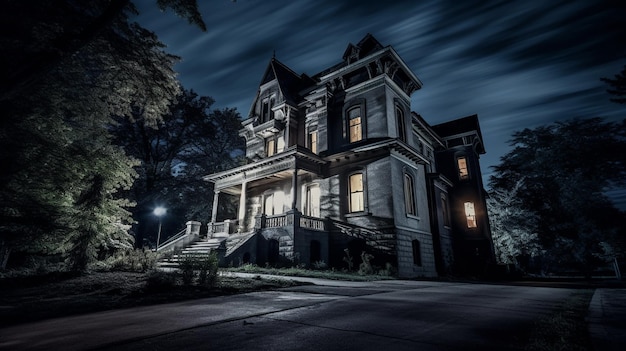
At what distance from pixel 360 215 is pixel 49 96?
14.6m

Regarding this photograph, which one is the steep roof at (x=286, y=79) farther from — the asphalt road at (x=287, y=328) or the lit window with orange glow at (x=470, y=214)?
the asphalt road at (x=287, y=328)

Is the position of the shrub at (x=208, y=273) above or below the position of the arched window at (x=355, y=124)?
below

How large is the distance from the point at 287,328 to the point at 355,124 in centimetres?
1737

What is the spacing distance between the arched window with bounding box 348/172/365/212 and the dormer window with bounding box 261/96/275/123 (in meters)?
9.72

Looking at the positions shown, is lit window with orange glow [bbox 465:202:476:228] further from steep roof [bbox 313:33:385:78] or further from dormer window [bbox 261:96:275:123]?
dormer window [bbox 261:96:275:123]

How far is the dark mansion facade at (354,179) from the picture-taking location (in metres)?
16.3

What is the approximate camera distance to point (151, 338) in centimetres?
307

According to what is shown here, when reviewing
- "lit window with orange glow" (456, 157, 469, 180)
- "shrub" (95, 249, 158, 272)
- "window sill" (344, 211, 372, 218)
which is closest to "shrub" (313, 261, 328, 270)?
"window sill" (344, 211, 372, 218)

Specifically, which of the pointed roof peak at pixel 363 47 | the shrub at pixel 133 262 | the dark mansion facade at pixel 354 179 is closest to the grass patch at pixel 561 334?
the dark mansion facade at pixel 354 179

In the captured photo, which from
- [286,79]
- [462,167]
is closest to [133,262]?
[286,79]

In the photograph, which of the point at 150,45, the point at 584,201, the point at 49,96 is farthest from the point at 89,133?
the point at 584,201

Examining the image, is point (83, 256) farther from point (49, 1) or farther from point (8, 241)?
point (49, 1)

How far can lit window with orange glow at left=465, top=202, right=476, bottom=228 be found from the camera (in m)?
23.6

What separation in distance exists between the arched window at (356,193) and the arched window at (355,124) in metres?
2.78
